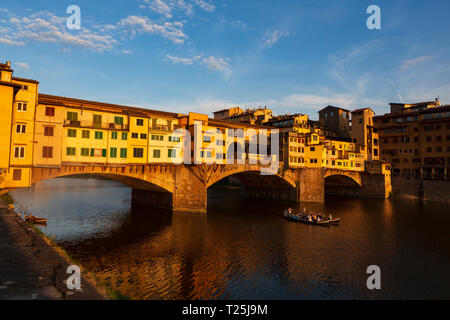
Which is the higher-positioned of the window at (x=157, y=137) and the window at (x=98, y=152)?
the window at (x=157, y=137)

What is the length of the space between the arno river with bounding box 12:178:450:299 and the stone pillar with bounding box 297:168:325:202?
2070 centimetres

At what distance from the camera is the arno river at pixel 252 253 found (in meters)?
22.5

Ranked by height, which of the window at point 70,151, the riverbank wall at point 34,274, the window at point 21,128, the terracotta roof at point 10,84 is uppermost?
the terracotta roof at point 10,84

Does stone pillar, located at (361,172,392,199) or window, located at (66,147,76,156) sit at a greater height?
window, located at (66,147,76,156)

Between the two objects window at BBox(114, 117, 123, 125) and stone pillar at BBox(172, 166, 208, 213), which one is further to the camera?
stone pillar at BBox(172, 166, 208, 213)

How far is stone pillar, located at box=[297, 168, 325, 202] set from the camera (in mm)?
75625

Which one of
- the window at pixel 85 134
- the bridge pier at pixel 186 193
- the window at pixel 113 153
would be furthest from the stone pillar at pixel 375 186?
the window at pixel 85 134

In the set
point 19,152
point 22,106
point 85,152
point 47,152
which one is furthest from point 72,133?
point 19,152

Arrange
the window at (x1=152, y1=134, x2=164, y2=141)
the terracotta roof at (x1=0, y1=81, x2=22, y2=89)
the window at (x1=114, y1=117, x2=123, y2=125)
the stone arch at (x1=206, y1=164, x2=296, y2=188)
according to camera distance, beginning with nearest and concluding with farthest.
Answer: the terracotta roof at (x1=0, y1=81, x2=22, y2=89)
the window at (x1=114, y1=117, x2=123, y2=125)
the window at (x1=152, y1=134, x2=164, y2=141)
the stone arch at (x1=206, y1=164, x2=296, y2=188)

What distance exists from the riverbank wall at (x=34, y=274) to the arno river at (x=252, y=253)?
5758 millimetres

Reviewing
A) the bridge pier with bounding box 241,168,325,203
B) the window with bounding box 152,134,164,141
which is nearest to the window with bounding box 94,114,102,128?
the window with bounding box 152,134,164,141

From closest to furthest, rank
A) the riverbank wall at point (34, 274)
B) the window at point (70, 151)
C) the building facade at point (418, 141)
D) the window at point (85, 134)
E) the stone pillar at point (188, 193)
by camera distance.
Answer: the riverbank wall at point (34, 274), the window at point (70, 151), the window at point (85, 134), the stone pillar at point (188, 193), the building facade at point (418, 141)

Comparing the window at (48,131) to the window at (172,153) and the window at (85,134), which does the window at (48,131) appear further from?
the window at (172,153)

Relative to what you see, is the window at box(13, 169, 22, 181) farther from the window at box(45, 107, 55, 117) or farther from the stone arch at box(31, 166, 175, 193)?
the window at box(45, 107, 55, 117)
